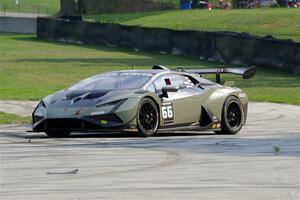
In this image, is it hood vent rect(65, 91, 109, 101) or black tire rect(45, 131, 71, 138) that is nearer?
hood vent rect(65, 91, 109, 101)

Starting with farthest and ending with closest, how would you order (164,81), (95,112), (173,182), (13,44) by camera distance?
(13,44)
(164,81)
(95,112)
(173,182)

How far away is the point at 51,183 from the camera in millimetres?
10383

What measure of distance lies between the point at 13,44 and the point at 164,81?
3173 centimetres

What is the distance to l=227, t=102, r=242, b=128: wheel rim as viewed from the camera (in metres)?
18.0

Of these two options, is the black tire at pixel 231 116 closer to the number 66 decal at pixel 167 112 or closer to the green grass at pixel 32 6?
the number 66 decal at pixel 167 112

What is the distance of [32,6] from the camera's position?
9006cm

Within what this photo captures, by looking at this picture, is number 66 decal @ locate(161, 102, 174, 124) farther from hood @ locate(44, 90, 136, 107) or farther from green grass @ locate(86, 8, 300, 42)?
green grass @ locate(86, 8, 300, 42)

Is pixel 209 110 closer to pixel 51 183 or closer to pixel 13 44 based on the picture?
pixel 51 183

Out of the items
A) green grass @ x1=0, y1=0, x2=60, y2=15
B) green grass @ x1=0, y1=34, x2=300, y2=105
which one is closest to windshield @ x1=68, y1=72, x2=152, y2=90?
green grass @ x1=0, y1=34, x2=300, y2=105

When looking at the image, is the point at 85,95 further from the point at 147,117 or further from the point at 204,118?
the point at 204,118

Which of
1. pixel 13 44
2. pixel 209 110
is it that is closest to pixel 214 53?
pixel 13 44

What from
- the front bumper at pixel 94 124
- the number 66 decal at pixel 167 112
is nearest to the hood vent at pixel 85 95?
the front bumper at pixel 94 124

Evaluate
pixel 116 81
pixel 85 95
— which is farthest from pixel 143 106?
pixel 85 95

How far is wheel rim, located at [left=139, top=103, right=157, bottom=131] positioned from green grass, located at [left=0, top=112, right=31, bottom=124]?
3863 millimetres
